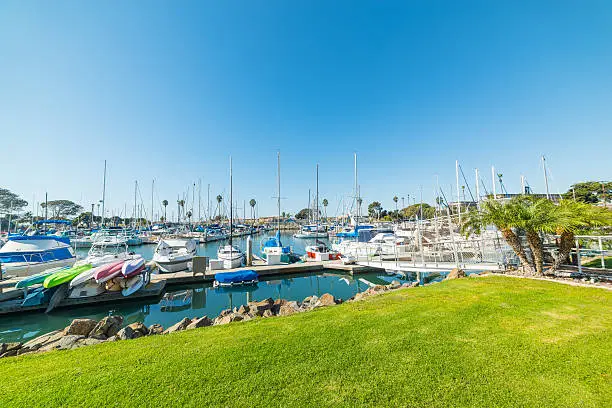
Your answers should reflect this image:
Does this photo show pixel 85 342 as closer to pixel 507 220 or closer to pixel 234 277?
pixel 234 277

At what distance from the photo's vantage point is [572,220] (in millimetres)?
9289

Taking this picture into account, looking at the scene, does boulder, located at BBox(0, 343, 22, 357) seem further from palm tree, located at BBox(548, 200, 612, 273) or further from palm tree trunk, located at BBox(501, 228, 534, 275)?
palm tree, located at BBox(548, 200, 612, 273)

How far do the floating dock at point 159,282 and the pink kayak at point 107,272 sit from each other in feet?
4.45

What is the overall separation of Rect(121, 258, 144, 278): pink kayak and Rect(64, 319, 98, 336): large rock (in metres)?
6.59

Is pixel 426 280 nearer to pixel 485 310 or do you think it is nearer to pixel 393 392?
pixel 485 310

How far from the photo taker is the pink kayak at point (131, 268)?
1511cm

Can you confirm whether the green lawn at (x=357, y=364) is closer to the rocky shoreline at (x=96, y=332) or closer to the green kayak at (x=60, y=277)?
the rocky shoreline at (x=96, y=332)

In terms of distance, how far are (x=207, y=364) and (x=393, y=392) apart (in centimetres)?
321

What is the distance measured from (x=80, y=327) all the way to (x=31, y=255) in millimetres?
16980

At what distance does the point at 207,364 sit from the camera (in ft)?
15.3

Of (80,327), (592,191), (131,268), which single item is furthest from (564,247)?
(592,191)

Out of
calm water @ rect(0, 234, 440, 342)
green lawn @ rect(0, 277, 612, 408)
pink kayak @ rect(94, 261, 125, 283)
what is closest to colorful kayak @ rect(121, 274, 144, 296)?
calm water @ rect(0, 234, 440, 342)

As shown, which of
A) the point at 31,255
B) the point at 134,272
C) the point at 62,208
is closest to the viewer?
the point at 134,272

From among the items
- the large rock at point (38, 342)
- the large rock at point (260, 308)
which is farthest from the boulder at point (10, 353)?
the large rock at point (260, 308)
